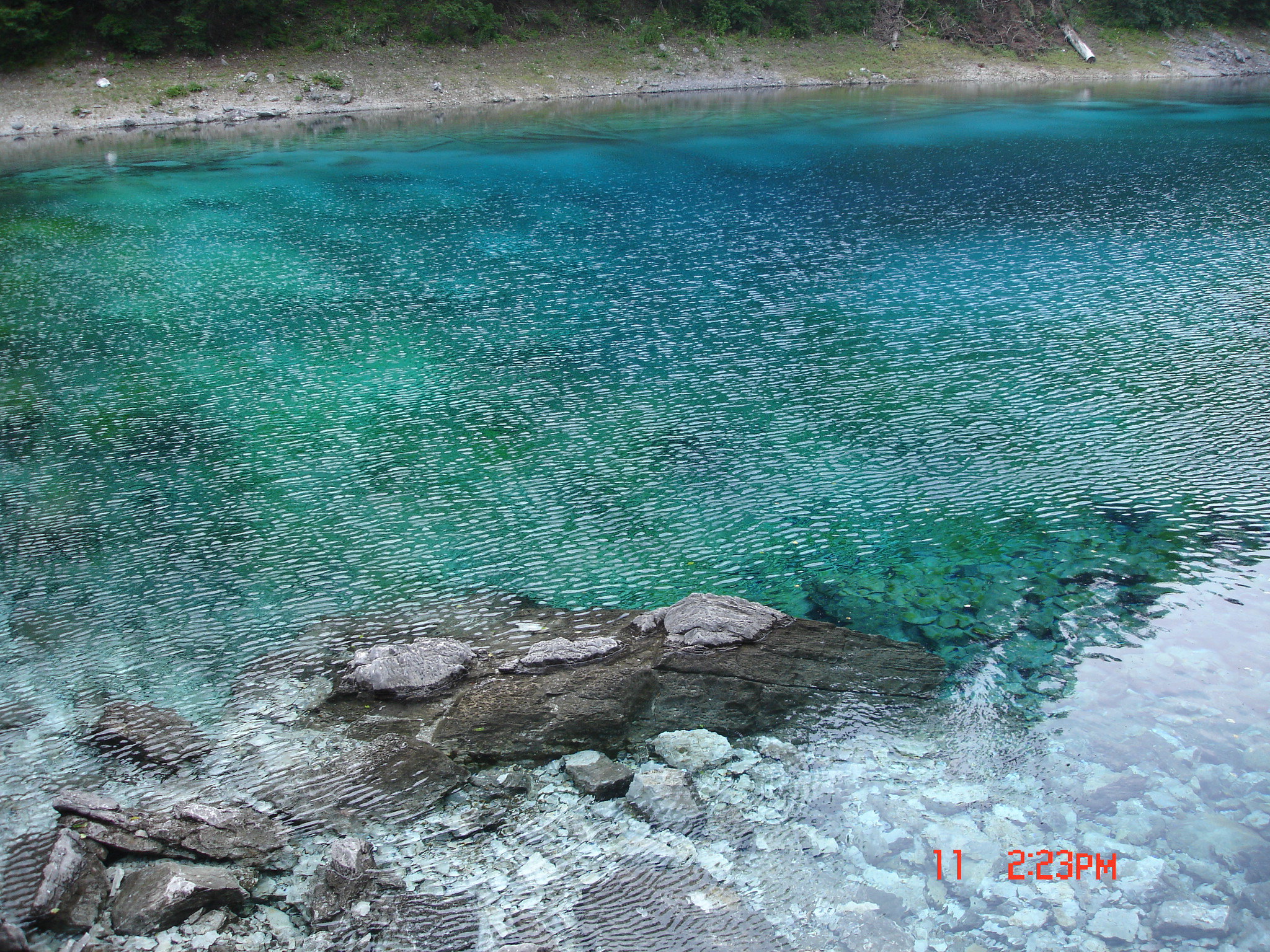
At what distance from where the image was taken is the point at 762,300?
14.9m

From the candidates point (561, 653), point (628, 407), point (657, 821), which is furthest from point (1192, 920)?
point (628, 407)

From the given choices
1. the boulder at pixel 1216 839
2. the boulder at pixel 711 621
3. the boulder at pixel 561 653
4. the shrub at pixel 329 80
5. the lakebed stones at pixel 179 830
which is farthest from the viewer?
the shrub at pixel 329 80

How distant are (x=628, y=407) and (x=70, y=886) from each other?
768 centimetres

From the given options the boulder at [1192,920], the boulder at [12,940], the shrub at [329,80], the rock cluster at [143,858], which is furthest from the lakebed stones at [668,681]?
the shrub at [329,80]

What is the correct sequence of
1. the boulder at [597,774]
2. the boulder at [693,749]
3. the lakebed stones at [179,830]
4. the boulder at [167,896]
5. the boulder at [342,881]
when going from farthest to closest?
the boulder at [693,749] < the boulder at [597,774] < the lakebed stones at [179,830] < the boulder at [342,881] < the boulder at [167,896]

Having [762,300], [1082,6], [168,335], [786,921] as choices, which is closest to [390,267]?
[168,335]

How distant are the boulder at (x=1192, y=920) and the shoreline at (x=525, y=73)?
3576 cm

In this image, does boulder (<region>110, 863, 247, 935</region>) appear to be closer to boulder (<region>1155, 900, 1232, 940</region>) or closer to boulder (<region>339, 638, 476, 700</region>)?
boulder (<region>339, 638, 476, 700</region>)

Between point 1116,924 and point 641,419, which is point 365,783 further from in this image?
point 641,419

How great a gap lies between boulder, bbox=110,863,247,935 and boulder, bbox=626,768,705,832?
2.29 metres

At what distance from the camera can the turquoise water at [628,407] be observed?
7.92 meters
